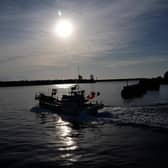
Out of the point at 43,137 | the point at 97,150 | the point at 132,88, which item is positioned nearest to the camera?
the point at 97,150

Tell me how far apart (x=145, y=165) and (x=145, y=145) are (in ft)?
15.2

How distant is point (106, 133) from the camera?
24.0 metres

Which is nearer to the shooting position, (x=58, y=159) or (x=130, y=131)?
(x=58, y=159)

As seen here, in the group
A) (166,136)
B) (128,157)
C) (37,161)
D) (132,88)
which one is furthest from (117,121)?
(132,88)

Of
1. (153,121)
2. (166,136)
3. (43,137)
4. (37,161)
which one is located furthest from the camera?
(153,121)

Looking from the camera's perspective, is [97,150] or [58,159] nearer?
[58,159]

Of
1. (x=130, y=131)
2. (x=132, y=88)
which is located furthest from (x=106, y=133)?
(x=132, y=88)

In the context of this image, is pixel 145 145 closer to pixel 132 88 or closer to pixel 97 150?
pixel 97 150

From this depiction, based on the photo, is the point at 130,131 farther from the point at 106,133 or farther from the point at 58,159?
the point at 58,159

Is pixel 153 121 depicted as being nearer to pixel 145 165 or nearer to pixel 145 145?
pixel 145 145

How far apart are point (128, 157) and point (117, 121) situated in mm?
14149

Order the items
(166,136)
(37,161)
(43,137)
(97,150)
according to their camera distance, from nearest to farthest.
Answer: (37,161), (97,150), (166,136), (43,137)

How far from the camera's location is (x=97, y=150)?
18.1 meters

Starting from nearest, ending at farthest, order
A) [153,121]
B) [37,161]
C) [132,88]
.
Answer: [37,161] < [153,121] < [132,88]
